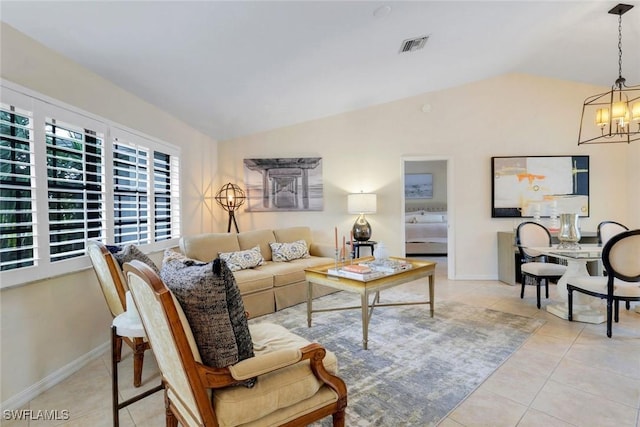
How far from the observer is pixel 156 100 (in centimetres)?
356

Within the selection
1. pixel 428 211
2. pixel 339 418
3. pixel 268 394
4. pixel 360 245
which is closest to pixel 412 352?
pixel 339 418

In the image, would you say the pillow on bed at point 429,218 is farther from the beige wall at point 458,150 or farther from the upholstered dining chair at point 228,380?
the upholstered dining chair at point 228,380

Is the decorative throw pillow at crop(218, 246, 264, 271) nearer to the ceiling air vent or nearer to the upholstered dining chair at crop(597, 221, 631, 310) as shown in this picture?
the ceiling air vent

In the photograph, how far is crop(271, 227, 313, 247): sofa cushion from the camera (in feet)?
15.6

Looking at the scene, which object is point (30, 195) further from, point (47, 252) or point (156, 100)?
point (156, 100)

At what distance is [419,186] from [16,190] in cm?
858

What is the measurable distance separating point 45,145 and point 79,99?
21.9 inches

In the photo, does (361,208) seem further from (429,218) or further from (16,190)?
(16,190)

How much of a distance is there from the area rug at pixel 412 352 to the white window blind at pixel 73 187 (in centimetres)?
192

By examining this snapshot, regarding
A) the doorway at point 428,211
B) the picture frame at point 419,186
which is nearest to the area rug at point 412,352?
the doorway at point 428,211

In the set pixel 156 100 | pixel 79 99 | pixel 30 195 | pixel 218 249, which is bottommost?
pixel 218 249

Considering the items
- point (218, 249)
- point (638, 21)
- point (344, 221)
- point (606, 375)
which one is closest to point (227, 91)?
point (218, 249)

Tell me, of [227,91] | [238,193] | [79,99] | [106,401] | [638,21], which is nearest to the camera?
[106,401]

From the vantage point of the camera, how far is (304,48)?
3.06 metres
